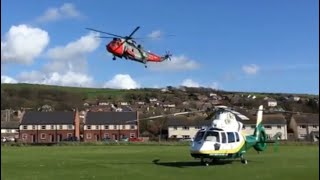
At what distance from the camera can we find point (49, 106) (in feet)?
595

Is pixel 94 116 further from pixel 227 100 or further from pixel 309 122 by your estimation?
pixel 309 122

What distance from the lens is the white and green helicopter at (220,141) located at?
30.3 meters

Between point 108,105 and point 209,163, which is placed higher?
point 108,105

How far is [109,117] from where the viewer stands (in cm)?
15400

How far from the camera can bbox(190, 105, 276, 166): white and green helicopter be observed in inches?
1193

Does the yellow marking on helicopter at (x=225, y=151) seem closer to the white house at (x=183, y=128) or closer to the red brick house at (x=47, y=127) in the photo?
the white house at (x=183, y=128)

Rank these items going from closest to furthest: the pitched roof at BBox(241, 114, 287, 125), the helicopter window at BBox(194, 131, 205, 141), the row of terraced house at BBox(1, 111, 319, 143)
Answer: the helicopter window at BBox(194, 131, 205, 141) < the pitched roof at BBox(241, 114, 287, 125) < the row of terraced house at BBox(1, 111, 319, 143)

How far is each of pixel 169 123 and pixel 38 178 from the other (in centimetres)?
Result: 12844

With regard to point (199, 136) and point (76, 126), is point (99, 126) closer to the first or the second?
point (76, 126)

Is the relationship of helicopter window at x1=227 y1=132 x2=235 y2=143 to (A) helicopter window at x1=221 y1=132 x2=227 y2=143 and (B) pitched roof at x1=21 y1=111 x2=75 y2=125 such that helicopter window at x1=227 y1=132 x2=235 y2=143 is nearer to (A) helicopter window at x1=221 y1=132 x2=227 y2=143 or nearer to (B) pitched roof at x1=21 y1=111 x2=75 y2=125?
(A) helicopter window at x1=221 y1=132 x2=227 y2=143

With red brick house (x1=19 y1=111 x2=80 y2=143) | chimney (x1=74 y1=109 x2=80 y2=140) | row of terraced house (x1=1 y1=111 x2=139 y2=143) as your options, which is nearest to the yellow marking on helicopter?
row of terraced house (x1=1 y1=111 x2=139 y2=143)

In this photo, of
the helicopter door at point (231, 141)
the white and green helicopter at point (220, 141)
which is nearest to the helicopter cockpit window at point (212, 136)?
the white and green helicopter at point (220, 141)

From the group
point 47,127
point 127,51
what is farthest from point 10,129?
point 127,51

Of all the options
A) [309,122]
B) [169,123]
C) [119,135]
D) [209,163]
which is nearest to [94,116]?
[119,135]
